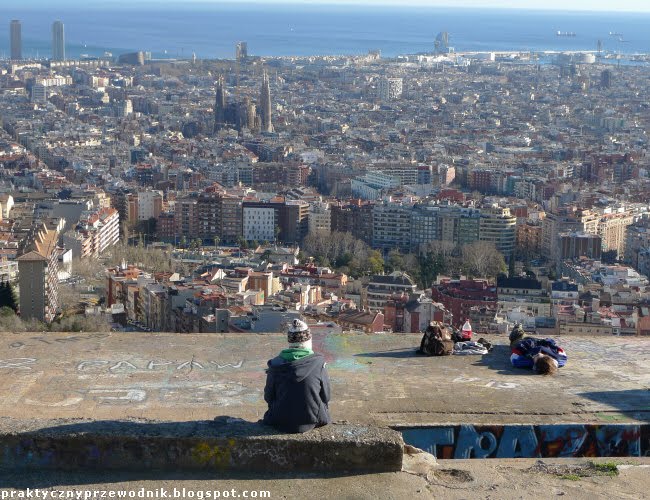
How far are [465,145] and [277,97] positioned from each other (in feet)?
60.5

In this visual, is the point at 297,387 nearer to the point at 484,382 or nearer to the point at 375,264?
the point at 484,382

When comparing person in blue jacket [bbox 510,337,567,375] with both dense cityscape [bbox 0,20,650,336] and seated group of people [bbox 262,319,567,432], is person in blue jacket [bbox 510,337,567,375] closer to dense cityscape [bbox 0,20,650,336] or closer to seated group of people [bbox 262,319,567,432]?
seated group of people [bbox 262,319,567,432]

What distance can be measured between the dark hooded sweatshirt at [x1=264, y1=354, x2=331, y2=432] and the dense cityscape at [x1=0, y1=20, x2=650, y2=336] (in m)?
5.06

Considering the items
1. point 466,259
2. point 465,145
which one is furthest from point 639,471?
point 465,145

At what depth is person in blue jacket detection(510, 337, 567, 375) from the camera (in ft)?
13.8

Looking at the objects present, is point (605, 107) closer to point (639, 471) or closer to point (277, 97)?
point (277, 97)

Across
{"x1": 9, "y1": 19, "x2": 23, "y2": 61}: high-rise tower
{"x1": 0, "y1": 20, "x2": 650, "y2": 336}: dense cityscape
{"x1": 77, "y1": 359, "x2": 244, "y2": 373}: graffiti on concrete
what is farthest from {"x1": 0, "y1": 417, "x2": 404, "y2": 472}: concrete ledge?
{"x1": 9, "y1": 19, "x2": 23, "y2": 61}: high-rise tower

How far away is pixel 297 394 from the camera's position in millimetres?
2959

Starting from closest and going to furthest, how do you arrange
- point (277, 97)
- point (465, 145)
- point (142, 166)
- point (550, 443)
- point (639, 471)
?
point (639, 471), point (550, 443), point (142, 166), point (465, 145), point (277, 97)

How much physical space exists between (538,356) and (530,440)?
0.71 meters

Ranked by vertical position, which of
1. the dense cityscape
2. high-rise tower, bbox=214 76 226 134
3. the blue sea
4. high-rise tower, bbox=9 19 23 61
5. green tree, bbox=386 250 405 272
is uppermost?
the blue sea

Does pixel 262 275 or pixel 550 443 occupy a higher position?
pixel 550 443

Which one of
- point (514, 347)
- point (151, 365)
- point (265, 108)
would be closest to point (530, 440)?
point (514, 347)

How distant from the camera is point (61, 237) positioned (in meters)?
20.1
